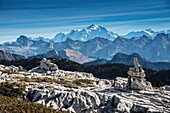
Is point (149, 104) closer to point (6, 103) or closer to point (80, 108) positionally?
point (80, 108)

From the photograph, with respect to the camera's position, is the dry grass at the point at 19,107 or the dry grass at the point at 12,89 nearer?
the dry grass at the point at 19,107

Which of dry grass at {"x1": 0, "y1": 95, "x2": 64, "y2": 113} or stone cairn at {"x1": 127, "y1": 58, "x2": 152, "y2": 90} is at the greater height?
stone cairn at {"x1": 127, "y1": 58, "x2": 152, "y2": 90}

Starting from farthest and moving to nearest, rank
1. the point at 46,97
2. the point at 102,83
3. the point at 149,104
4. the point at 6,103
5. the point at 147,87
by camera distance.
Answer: the point at 102,83 → the point at 147,87 → the point at 46,97 → the point at 149,104 → the point at 6,103

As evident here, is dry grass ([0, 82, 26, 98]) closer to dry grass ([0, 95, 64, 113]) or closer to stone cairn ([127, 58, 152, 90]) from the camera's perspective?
dry grass ([0, 95, 64, 113])

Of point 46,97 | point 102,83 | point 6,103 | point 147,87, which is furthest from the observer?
point 102,83

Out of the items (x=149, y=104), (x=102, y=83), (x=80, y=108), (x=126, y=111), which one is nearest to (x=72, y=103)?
(x=80, y=108)

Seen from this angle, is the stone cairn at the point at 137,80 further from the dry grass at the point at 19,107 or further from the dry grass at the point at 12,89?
the dry grass at the point at 12,89

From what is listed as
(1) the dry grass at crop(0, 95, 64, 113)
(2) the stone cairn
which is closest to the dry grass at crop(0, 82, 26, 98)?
(1) the dry grass at crop(0, 95, 64, 113)

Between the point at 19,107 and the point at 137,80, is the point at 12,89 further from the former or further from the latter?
the point at 137,80

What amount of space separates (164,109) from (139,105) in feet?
27.3

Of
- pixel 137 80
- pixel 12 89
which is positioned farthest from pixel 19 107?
pixel 137 80

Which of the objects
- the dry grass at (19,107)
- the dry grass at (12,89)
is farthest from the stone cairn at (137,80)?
the dry grass at (12,89)

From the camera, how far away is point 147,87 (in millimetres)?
124500

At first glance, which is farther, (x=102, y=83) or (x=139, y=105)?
(x=102, y=83)
